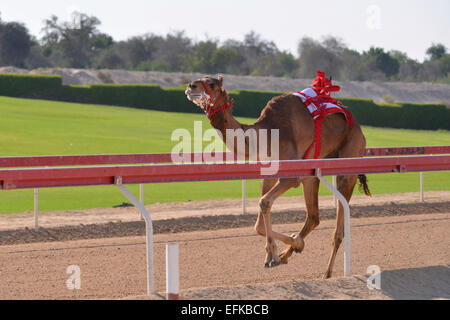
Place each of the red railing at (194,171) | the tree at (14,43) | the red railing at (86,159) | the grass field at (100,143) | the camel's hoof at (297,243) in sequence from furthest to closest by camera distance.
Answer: the tree at (14,43), the grass field at (100,143), the red railing at (86,159), the camel's hoof at (297,243), the red railing at (194,171)

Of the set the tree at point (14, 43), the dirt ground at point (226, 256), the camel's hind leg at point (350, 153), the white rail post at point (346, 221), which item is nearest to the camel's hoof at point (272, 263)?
the dirt ground at point (226, 256)

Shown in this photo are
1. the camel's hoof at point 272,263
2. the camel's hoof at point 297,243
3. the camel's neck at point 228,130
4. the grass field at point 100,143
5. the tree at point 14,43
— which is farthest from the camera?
the tree at point 14,43

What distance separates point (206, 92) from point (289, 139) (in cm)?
110

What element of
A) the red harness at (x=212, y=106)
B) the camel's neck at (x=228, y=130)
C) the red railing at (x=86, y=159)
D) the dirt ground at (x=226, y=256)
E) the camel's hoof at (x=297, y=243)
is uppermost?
the red harness at (x=212, y=106)

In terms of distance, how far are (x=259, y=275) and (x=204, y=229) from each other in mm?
3562

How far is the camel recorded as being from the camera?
6.71 metres

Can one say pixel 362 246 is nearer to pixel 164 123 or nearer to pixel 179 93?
pixel 164 123

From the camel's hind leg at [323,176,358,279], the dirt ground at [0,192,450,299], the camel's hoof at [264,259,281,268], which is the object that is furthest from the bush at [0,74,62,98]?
the camel's hoof at [264,259,281,268]

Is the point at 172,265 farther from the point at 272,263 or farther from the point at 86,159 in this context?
the point at 86,159

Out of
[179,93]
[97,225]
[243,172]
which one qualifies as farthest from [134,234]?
A: [179,93]

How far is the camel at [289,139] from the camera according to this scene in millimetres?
6715

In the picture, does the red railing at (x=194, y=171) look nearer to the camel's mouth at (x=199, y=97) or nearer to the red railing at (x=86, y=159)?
the camel's mouth at (x=199, y=97)

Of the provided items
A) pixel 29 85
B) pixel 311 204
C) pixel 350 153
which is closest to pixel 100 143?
pixel 311 204

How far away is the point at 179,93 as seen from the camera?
4384 centimetres
